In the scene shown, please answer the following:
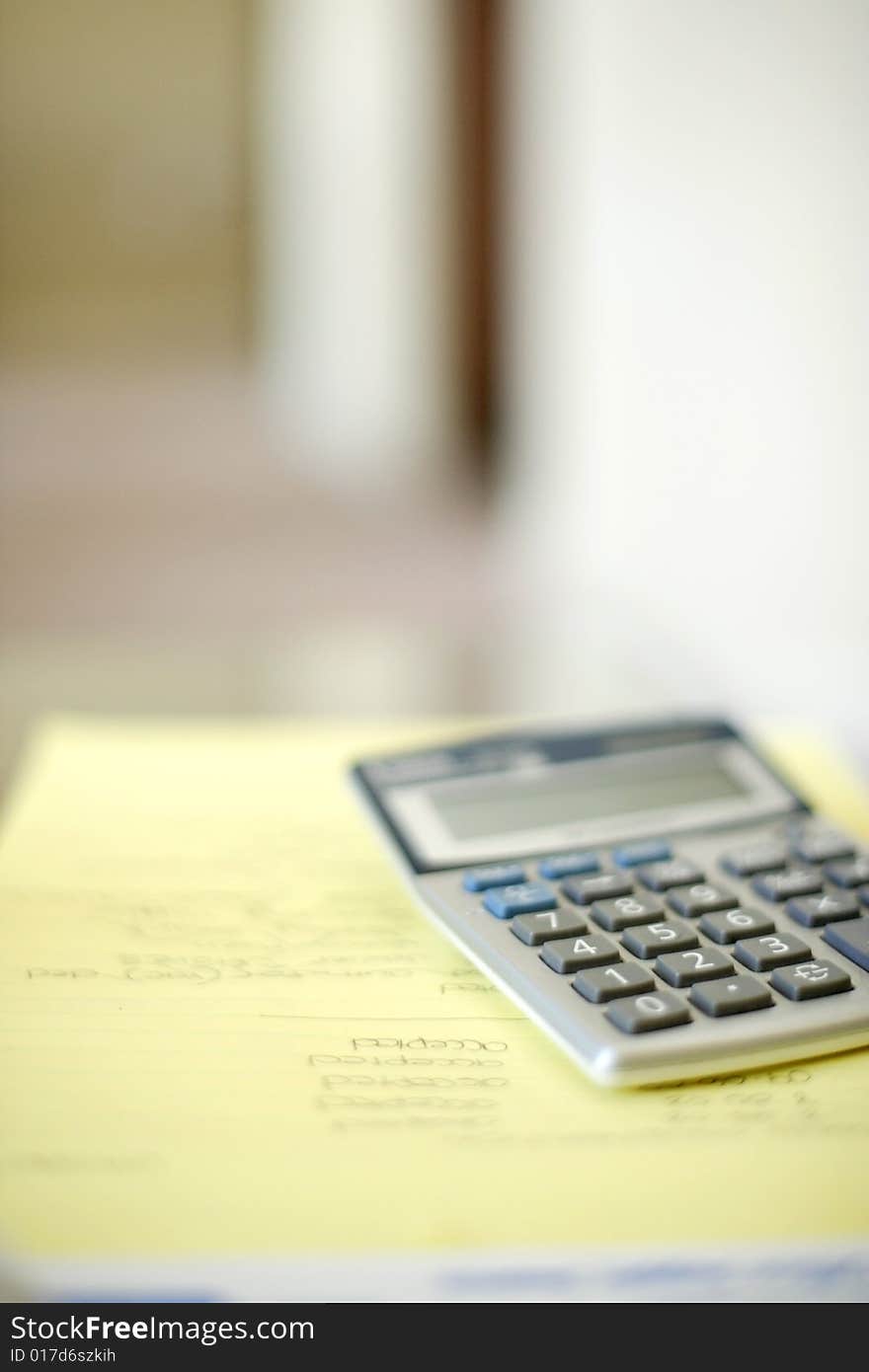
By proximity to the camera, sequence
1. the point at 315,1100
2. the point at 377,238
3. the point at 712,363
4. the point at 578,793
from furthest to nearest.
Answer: the point at 377,238 → the point at 712,363 → the point at 578,793 → the point at 315,1100

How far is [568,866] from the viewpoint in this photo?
0.37 m

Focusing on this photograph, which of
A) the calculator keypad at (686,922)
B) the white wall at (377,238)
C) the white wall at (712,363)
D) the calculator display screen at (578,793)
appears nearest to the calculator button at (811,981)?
the calculator keypad at (686,922)

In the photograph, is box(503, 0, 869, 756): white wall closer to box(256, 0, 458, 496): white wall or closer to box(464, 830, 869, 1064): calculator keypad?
box(464, 830, 869, 1064): calculator keypad

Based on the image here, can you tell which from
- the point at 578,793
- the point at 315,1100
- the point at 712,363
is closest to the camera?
the point at 315,1100

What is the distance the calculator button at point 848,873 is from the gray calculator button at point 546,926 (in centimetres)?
7

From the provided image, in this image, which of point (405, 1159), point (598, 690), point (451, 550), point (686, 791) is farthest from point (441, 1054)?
point (451, 550)

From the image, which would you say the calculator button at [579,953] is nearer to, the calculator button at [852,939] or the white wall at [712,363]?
the calculator button at [852,939]

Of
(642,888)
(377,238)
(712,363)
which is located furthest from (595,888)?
(377,238)

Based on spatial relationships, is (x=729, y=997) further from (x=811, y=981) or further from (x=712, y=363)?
(x=712, y=363)

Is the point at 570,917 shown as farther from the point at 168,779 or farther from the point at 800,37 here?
the point at 800,37

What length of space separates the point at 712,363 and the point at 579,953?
1.51 ft

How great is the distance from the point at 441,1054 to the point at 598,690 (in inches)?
14.7

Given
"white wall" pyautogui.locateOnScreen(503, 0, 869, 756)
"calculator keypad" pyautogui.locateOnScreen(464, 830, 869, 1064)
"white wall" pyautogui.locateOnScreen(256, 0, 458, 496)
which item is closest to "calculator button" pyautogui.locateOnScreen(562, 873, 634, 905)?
"calculator keypad" pyautogui.locateOnScreen(464, 830, 869, 1064)

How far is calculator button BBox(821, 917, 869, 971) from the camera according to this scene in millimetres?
322
